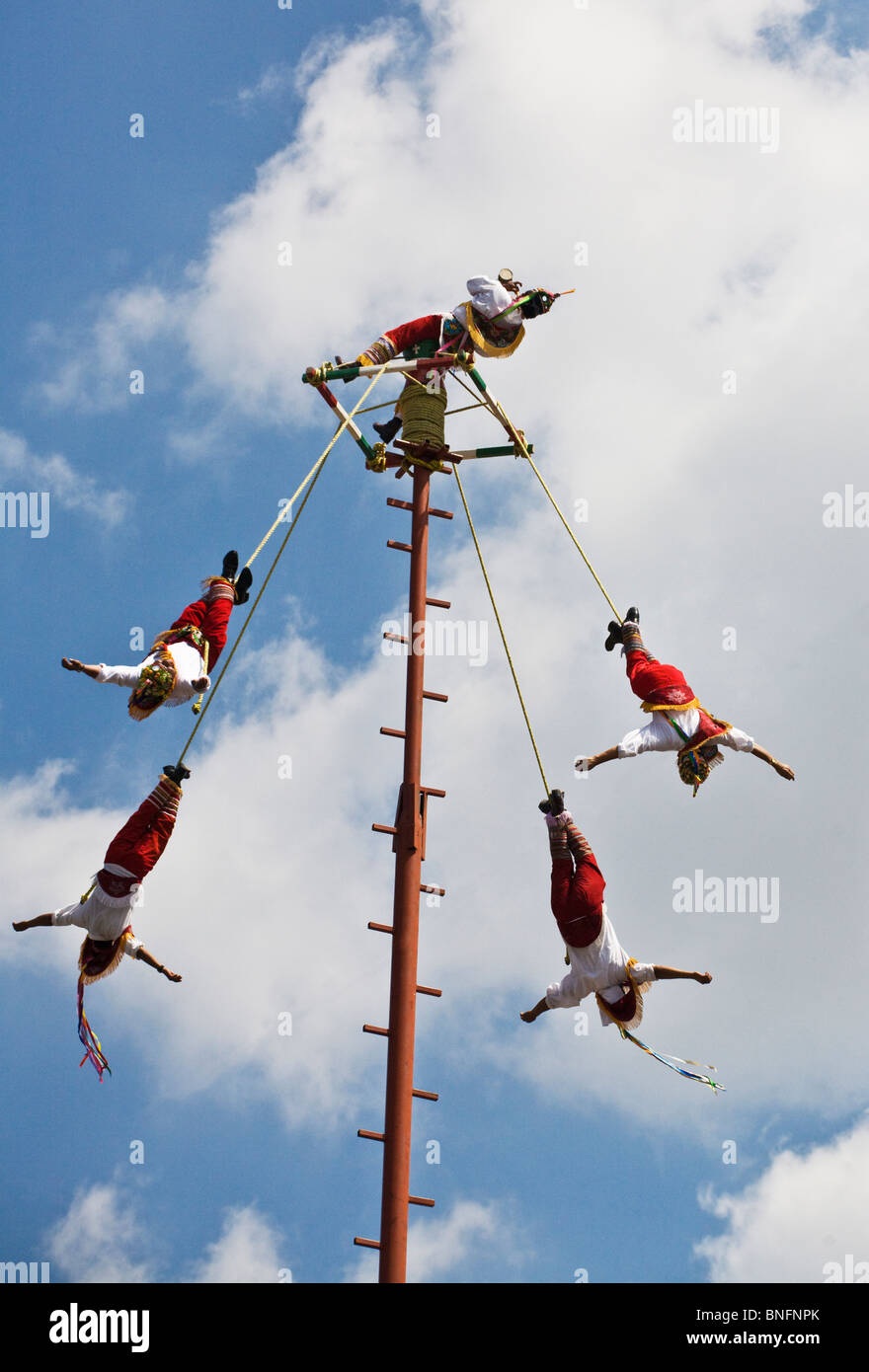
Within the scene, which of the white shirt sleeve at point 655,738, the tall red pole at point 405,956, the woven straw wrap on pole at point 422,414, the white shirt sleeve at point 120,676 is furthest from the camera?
the woven straw wrap on pole at point 422,414

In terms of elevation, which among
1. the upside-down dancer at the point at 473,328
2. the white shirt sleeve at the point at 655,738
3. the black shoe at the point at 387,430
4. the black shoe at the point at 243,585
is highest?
the upside-down dancer at the point at 473,328

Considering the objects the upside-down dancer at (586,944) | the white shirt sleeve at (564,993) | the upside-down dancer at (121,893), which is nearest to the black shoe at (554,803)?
the upside-down dancer at (586,944)

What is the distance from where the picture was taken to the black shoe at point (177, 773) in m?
14.7

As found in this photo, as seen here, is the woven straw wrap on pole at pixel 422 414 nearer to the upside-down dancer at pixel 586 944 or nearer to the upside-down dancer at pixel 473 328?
the upside-down dancer at pixel 473 328

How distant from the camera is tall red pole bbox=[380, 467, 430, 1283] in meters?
13.2

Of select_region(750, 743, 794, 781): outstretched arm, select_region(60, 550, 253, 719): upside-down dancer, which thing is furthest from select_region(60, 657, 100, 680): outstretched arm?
select_region(750, 743, 794, 781): outstretched arm

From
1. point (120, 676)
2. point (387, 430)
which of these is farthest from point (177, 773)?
point (387, 430)

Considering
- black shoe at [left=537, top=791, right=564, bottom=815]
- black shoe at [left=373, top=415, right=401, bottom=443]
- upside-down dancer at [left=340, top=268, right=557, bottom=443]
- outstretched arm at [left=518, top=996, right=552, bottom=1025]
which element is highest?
upside-down dancer at [left=340, top=268, right=557, bottom=443]

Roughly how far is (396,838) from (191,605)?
Answer: 2966mm

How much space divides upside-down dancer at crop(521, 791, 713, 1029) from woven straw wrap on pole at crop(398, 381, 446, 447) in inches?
151

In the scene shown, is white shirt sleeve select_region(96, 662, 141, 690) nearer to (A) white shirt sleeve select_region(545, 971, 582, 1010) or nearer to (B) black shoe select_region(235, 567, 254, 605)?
(B) black shoe select_region(235, 567, 254, 605)

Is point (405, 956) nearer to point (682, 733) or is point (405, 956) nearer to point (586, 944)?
point (586, 944)

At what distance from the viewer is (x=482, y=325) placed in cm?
1681
